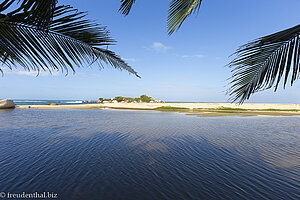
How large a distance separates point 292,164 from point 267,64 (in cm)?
525

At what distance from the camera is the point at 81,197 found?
2.88m

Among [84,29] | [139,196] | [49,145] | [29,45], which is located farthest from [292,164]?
[49,145]

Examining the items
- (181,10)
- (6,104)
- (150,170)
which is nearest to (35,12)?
(181,10)

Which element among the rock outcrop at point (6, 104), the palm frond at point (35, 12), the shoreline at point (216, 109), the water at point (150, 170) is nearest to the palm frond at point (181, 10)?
the palm frond at point (35, 12)

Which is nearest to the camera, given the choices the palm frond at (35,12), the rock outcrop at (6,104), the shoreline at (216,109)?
the palm frond at (35,12)

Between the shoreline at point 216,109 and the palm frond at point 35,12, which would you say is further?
the shoreline at point 216,109

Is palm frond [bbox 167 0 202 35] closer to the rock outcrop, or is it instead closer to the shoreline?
the shoreline

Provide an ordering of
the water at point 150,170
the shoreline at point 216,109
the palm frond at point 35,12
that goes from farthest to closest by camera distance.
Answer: the shoreline at point 216,109 → the water at point 150,170 → the palm frond at point 35,12

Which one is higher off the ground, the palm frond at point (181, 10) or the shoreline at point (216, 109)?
the palm frond at point (181, 10)

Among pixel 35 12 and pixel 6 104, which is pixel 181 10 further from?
pixel 6 104

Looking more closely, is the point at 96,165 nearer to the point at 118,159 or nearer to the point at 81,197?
the point at 118,159

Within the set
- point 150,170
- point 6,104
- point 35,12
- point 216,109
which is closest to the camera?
point 35,12

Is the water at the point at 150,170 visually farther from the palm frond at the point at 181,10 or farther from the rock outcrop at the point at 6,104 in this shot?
the rock outcrop at the point at 6,104

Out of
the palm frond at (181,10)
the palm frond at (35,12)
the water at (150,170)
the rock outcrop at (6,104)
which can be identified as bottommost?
the water at (150,170)
